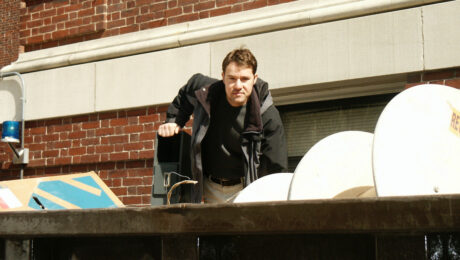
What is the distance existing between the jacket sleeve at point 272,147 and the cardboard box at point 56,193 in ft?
3.68

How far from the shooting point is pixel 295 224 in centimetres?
170

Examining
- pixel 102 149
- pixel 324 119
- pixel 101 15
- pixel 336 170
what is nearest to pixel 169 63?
pixel 101 15

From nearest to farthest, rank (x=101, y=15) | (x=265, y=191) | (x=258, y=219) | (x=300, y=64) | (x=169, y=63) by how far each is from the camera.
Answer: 1. (x=258, y=219)
2. (x=265, y=191)
3. (x=300, y=64)
4. (x=169, y=63)
5. (x=101, y=15)

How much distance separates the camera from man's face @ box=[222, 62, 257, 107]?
376 centimetres

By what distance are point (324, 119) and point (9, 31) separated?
216 inches

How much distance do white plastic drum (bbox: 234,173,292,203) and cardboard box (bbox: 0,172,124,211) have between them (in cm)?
170

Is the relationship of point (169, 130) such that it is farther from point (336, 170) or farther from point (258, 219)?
point (258, 219)

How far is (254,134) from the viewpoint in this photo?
3.88 m

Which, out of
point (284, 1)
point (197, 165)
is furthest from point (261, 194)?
point (284, 1)

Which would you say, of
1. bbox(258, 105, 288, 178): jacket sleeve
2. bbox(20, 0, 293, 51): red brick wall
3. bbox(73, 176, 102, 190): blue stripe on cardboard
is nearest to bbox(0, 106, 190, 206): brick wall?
bbox(20, 0, 293, 51): red brick wall

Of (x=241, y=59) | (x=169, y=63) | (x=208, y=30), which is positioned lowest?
(x=241, y=59)

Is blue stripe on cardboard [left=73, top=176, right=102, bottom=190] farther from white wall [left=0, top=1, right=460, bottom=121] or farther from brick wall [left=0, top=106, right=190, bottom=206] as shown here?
white wall [left=0, top=1, right=460, bottom=121]

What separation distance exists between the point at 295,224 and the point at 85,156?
5570 mm

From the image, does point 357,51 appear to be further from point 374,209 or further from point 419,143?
point 374,209
